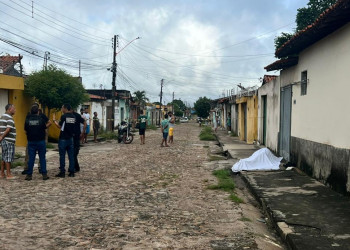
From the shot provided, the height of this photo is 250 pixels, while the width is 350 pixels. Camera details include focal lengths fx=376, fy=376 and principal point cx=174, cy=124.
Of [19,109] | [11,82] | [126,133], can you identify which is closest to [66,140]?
[11,82]

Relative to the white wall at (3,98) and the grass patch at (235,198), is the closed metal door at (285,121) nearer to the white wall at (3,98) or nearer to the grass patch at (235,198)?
the grass patch at (235,198)

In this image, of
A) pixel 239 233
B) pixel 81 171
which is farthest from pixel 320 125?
pixel 81 171

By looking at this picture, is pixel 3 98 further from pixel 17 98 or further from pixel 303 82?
pixel 303 82

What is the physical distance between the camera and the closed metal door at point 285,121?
1182 cm

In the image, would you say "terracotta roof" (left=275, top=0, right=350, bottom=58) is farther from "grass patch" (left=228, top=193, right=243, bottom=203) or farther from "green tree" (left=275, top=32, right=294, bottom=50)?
"green tree" (left=275, top=32, right=294, bottom=50)

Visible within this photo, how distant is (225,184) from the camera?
8.74 m

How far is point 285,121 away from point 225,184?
4.71 m

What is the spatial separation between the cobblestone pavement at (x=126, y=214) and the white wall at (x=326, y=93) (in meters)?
2.25

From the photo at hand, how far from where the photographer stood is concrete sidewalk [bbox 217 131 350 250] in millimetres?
4770

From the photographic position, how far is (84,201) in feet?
22.6

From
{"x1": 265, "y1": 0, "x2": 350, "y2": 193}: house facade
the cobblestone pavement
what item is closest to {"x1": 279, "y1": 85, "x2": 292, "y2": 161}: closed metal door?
{"x1": 265, "y1": 0, "x2": 350, "y2": 193}: house facade

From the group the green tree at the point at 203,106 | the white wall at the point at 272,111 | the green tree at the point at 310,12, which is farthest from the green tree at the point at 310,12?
the green tree at the point at 203,106

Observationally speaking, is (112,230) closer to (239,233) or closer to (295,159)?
(239,233)

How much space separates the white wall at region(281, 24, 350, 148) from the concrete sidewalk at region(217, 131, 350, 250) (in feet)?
3.54
